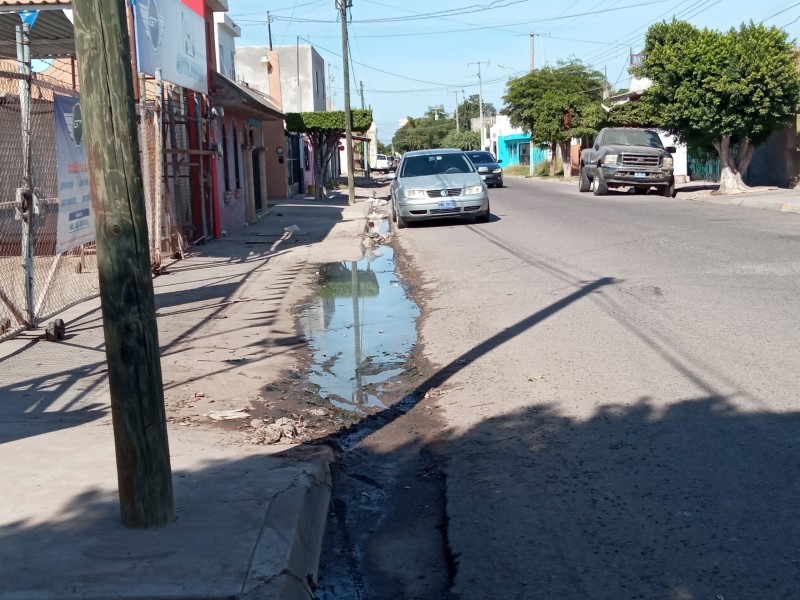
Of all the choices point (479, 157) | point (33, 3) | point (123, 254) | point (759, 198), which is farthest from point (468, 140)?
point (123, 254)

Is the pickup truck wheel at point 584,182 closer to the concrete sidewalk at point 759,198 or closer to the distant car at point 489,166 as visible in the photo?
the concrete sidewalk at point 759,198

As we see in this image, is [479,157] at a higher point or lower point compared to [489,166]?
higher

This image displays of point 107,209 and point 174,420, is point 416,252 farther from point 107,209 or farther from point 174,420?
point 107,209

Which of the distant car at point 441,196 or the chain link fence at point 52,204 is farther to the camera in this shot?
the distant car at point 441,196

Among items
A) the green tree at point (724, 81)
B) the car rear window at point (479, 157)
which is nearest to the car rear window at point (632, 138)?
the green tree at point (724, 81)

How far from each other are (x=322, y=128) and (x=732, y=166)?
49.1 ft

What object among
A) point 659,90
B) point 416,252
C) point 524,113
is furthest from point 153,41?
point 524,113

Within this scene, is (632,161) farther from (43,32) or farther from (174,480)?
(174,480)

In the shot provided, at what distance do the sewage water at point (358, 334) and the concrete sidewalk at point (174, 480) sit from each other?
379mm

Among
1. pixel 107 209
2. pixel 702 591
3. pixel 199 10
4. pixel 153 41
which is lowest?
pixel 702 591

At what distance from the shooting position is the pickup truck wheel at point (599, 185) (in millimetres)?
27341

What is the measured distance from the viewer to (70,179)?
27.2 ft

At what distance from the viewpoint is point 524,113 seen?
2242 inches

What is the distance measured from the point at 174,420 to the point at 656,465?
9.95ft
